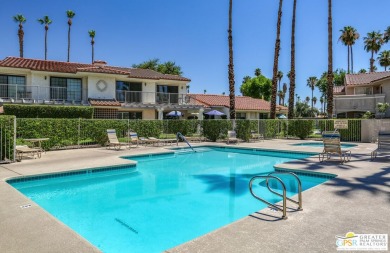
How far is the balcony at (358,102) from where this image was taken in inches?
1265

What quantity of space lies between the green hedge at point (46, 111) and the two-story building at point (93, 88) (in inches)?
61.0

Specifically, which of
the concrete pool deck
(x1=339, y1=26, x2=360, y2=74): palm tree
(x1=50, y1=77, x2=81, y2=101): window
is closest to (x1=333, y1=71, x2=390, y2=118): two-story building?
(x1=339, y1=26, x2=360, y2=74): palm tree

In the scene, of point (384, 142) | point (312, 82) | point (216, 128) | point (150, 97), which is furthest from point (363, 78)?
point (312, 82)

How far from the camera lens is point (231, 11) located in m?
25.7

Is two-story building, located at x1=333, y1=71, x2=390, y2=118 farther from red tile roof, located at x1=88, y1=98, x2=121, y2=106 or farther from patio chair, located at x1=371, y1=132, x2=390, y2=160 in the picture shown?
red tile roof, located at x1=88, y1=98, x2=121, y2=106

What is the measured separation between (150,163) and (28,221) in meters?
8.93

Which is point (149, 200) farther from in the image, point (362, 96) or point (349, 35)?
point (349, 35)

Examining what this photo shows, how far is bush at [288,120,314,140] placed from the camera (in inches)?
989

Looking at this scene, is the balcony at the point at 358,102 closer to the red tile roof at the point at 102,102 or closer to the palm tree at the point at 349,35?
the palm tree at the point at 349,35

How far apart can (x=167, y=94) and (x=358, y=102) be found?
21.5 metres

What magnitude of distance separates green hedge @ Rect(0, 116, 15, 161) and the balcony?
1318 inches

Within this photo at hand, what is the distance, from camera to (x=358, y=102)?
1321 inches

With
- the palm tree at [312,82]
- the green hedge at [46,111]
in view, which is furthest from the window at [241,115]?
the palm tree at [312,82]

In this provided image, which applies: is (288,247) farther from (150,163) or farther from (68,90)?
(68,90)
